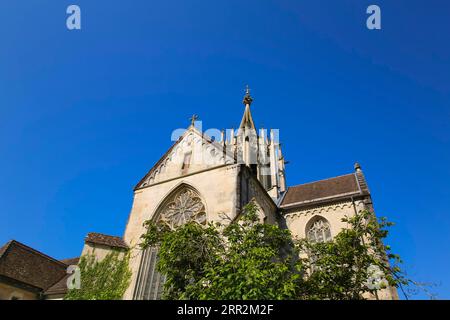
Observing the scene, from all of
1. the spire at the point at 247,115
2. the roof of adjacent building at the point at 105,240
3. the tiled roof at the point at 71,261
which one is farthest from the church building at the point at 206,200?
the spire at the point at 247,115

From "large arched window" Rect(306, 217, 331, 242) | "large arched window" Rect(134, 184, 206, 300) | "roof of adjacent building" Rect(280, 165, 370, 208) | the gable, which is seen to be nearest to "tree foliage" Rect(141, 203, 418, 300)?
"large arched window" Rect(134, 184, 206, 300)

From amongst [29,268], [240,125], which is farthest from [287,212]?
[240,125]

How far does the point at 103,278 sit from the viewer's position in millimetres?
14445

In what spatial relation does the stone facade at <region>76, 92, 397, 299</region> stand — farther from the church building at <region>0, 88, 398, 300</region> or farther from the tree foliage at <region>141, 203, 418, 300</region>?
the tree foliage at <region>141, 203, 418, 300</region>

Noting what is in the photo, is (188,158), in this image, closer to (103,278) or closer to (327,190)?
(103,278)

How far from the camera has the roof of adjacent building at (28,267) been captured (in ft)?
51.2

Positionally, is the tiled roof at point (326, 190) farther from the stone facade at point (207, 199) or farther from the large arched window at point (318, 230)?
the large arched window at point (318, 230)

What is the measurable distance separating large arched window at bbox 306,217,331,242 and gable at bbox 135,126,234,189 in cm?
730

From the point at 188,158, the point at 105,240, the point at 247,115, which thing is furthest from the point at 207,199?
the point at 247,115

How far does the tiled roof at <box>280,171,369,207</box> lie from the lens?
1905 cm
